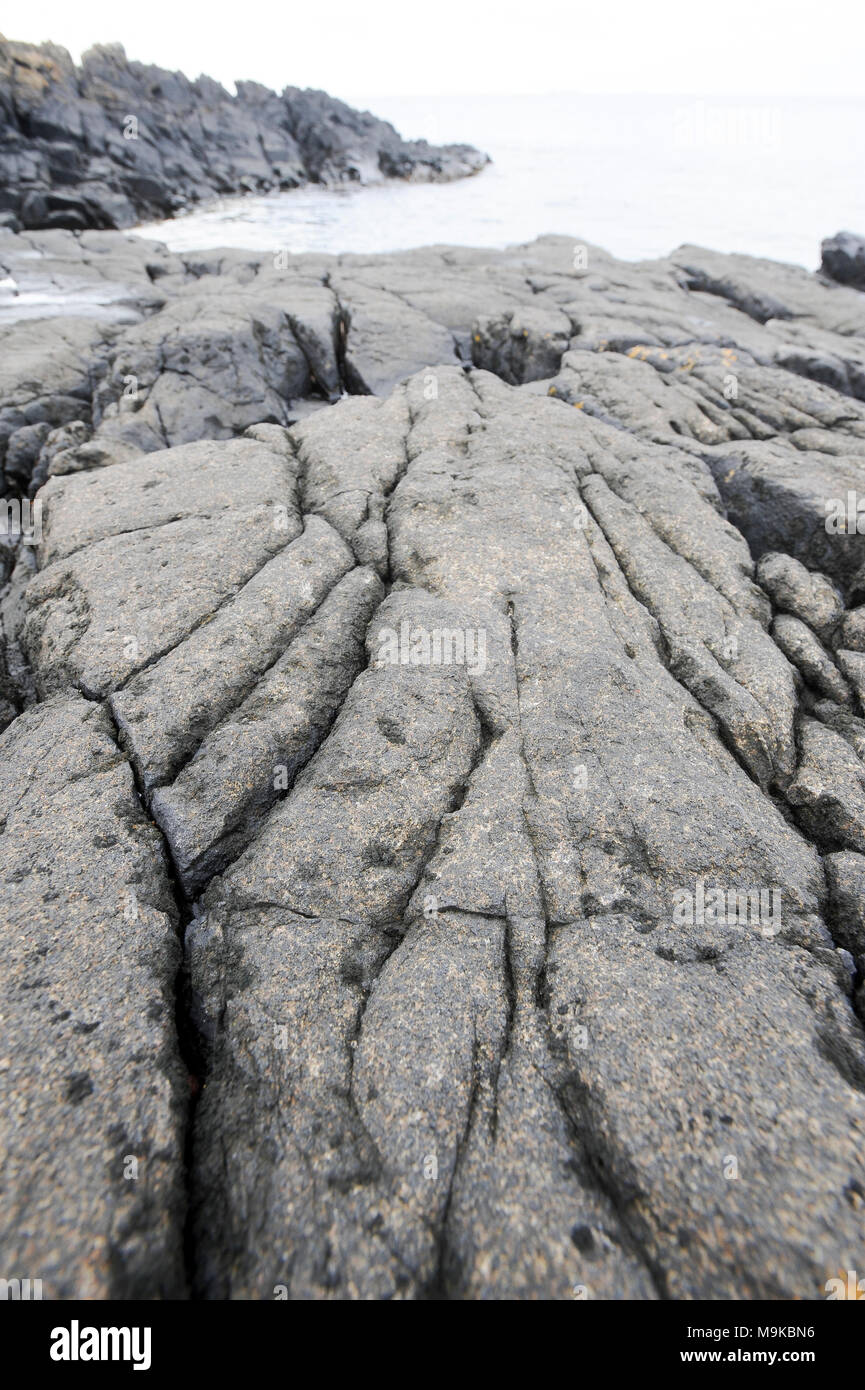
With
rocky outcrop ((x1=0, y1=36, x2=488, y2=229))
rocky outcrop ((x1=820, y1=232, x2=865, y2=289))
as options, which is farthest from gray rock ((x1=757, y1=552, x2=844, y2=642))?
rocky outcrop ((x1=0, y1=36, x2=488, y2=229))

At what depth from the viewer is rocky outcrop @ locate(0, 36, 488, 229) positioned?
2090 inches

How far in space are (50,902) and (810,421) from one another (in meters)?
20.2

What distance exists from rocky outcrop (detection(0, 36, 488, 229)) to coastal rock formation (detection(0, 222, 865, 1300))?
48.3 metres

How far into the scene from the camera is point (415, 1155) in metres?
5.35

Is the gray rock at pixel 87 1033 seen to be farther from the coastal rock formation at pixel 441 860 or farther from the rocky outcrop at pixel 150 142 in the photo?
the rocky outcrop at pixel 150 142

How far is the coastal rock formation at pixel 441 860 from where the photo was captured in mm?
5016

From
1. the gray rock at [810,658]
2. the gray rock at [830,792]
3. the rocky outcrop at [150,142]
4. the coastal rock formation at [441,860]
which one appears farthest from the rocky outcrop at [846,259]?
the rocky outcrop at [150,142]

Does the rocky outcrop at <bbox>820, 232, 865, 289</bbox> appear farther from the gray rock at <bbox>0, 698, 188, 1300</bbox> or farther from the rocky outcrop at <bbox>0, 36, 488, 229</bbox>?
the rocky outcrop at <bbox>0, 36, 488, 229</bbox>

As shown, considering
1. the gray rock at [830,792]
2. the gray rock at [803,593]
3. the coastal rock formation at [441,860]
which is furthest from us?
the gray rock at [803,593]

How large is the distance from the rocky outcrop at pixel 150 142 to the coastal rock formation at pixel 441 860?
Result: 159ft

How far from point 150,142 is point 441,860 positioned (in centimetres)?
9132

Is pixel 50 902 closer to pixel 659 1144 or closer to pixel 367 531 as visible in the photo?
pixel 659 1144

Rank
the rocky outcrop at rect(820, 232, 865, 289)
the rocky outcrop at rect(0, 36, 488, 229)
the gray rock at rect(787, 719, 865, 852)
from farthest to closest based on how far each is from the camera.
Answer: the rocky outcrop at rect(0, 36, 488, 229), the rocky outcrop at rect(820, 232, 865, 289), the gray rock at rect(787, 719, 865, 852)
